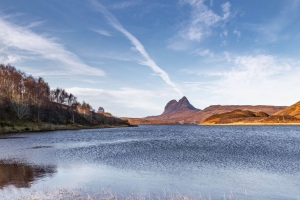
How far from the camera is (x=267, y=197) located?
752 inches

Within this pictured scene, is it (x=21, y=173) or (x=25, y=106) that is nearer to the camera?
(x=21, y=173)

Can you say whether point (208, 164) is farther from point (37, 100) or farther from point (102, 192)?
point (37, 100)

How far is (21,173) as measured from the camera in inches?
1091

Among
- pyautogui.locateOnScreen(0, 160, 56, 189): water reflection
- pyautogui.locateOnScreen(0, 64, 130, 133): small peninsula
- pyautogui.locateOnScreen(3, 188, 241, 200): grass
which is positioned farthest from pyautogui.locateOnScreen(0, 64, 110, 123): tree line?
pyautogui.locateOnScreen(3, 188, 241, 200): grass

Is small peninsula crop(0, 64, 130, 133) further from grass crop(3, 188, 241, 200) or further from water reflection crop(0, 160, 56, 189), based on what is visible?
grass crop(3, 188, 241, 200)

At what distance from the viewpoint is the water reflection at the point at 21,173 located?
2298 cm

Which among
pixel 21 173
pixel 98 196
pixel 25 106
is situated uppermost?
pixel 25 106

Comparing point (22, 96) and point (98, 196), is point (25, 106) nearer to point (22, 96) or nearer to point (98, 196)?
point (22, 96)

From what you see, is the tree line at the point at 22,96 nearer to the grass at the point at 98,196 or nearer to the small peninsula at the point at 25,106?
the small peninsula at the point at 25,106

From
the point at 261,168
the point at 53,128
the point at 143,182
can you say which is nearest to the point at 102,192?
the point at 143,182

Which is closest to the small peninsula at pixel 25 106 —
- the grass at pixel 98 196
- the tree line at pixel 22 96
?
the tree line at pixel 22 96

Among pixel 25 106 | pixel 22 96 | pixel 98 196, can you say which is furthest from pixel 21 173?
pixel 22 96

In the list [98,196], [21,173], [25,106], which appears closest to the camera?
[98,196]

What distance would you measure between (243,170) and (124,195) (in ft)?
54.6
